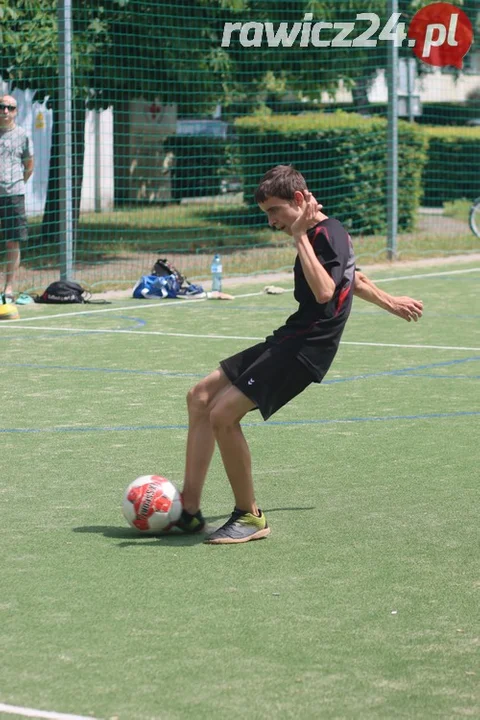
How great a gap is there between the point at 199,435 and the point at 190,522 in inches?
15.1

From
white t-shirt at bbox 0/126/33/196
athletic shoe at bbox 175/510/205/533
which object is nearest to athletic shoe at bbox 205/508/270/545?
athletic shoe at bbox 175/510/205/533

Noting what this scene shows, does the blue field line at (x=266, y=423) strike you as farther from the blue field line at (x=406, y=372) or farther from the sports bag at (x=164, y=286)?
the sports bag at (x=164, y=286)

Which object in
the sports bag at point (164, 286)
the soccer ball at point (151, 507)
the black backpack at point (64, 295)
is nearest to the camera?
the soccer ball at point (151, 507)

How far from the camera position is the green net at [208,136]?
1809 cm

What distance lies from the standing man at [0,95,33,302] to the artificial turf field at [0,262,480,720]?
4529 millimetres

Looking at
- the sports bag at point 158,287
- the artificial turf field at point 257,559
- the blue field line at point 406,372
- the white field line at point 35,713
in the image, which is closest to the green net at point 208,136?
the sports bag at point 158,287

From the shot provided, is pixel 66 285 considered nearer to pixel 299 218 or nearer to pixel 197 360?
pixel 197 360

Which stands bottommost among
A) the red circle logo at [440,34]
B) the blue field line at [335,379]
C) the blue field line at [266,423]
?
the blue field line at [266,423]

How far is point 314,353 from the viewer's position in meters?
6.02

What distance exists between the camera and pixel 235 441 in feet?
19.6

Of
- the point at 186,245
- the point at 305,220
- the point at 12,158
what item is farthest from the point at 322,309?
the point at 186,245

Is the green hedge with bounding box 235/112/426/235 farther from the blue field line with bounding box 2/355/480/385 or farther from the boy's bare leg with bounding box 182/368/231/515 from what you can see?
the boy's bare leg with bounding box 182/368/231/515

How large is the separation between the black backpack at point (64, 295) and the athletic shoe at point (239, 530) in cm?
948

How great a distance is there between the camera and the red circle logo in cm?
2414
